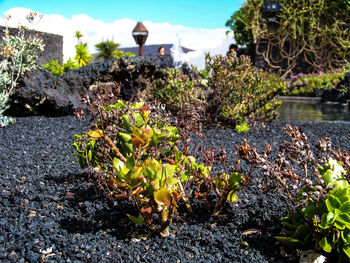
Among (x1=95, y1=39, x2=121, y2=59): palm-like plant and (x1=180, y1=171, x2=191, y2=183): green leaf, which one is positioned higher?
(x1=95, y1=39, x2=121, y2=59): palm-like plant

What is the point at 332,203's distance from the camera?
183 centimetres

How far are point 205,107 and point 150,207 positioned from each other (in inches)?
163

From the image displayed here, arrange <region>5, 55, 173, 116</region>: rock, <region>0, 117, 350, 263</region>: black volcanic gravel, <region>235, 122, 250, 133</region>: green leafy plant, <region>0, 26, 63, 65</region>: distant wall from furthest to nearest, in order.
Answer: <region>0, 26, 63, 65</region>: distant wall < <region>5, 55, 173, 116</region>: rock < <region>235, 122, 250, 133</region>: green leafy plant < <region>0, 117, 350, 263</region>: black volcanic gravel

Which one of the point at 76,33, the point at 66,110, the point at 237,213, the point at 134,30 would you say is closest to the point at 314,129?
the point at 237,213

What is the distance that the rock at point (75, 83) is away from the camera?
248 inches

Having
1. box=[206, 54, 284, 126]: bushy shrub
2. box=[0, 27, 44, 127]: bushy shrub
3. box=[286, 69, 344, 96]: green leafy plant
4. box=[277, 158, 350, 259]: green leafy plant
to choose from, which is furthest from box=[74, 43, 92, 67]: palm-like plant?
box=[277, 158, 350, 259]: green leafy plant

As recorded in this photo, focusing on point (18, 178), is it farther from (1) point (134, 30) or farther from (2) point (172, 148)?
(1) point (134, 30)

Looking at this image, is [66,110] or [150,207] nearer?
[150,207]

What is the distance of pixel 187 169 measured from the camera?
8.01 feet

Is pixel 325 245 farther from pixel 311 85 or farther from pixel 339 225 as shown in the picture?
pixel 311 85

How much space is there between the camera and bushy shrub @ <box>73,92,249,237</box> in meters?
1.94

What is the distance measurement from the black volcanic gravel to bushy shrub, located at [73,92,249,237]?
127 millimetres

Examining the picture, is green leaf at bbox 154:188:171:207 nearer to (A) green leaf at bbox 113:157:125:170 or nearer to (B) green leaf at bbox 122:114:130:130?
(A) green leaf at bbox 113:157:125:170

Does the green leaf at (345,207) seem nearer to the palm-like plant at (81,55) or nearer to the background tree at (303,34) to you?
the background tree at (303,34)
